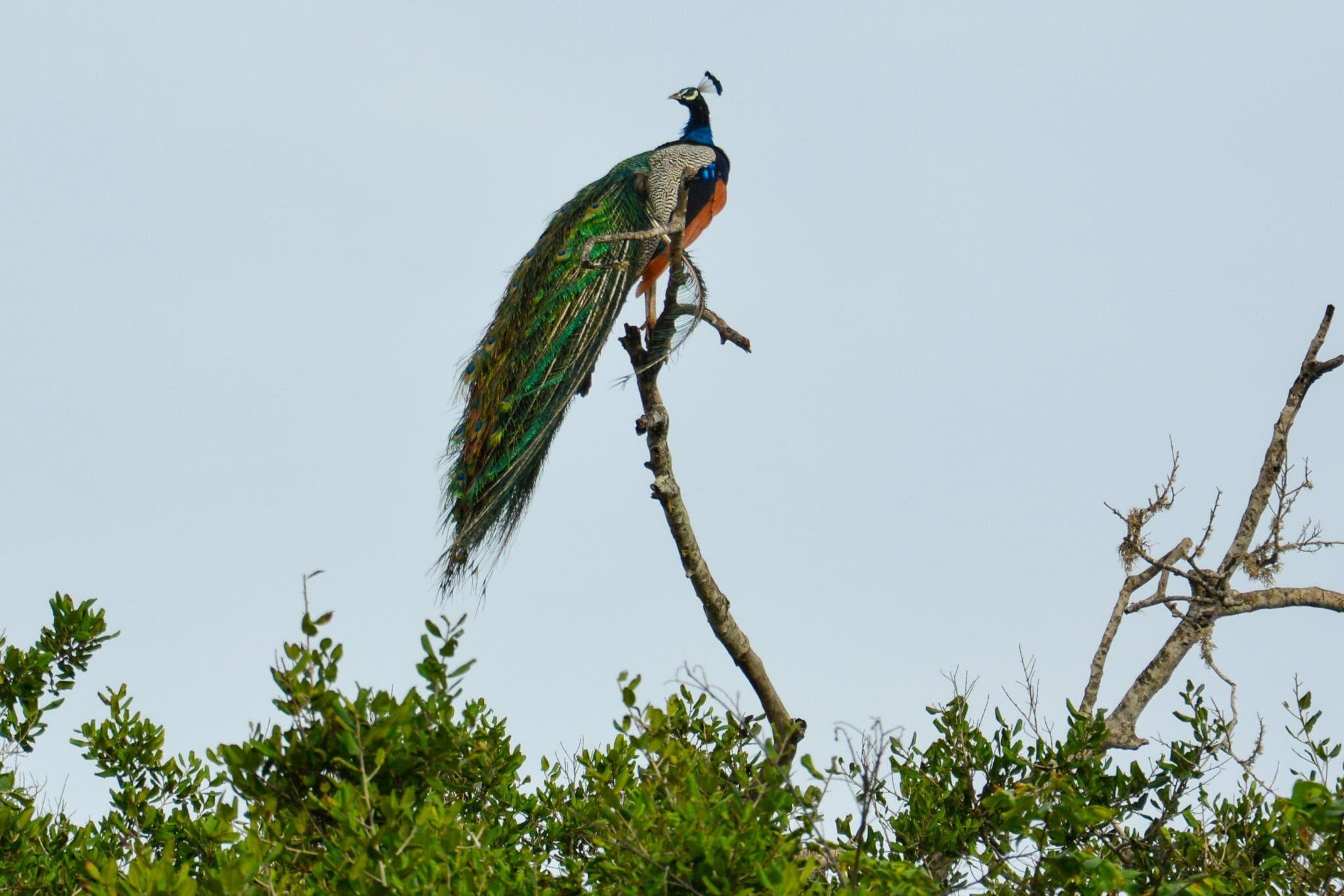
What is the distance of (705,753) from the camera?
5086 millimetres

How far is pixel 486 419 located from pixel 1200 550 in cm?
359

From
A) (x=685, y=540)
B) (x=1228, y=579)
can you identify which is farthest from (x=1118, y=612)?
(x=685, y=540)

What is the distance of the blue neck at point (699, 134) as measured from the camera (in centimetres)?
940

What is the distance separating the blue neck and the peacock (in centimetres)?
142

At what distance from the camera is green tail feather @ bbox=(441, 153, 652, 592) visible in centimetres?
707

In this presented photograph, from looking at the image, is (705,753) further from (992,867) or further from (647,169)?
(647,169)

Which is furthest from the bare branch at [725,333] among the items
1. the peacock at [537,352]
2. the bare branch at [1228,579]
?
the bare branch at [1228,579]

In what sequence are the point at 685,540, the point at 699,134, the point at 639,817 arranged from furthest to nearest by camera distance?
1. the point at 699,134
2. the point at 685,540
3. the point at 639,817

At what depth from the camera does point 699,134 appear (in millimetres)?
9461

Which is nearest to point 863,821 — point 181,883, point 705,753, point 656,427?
point 181,883

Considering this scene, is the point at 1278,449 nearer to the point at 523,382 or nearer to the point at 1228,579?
the point at 1228,579

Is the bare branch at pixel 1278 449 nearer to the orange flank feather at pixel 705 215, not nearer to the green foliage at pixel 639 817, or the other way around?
the green foliage at pixel 639 817

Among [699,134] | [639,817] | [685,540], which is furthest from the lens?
[699,134]

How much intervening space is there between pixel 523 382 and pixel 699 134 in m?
3.10
